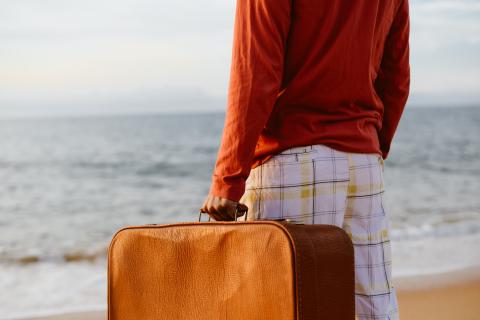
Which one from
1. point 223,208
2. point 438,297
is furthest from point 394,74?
point 438,297

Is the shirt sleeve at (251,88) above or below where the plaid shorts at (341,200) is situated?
above

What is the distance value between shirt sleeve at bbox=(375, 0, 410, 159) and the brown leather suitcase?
0.60 metres

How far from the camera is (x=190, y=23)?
24.5 metres

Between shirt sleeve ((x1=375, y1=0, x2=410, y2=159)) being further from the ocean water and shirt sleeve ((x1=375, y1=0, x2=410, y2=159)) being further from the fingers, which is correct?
the ocean water

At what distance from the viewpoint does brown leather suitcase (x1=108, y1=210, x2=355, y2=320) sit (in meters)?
1.46

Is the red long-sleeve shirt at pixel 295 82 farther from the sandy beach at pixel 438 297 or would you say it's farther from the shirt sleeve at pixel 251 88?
the sandy beach at pixel 438 297

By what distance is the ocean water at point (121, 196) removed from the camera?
529cm

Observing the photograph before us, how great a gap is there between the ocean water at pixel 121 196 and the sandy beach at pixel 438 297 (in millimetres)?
246

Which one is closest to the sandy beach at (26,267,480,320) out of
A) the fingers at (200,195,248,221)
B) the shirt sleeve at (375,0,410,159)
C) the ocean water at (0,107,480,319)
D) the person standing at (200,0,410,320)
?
the ocean water at (0,107,480,319)

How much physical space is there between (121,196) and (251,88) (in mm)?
11581

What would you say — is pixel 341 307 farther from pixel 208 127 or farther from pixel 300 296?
pixel 208 127

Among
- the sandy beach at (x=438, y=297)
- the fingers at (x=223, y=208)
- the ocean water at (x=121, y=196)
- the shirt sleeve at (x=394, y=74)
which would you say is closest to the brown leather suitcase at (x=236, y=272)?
the fingers at (x=223, y=208)

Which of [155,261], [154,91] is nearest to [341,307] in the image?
[155,261]

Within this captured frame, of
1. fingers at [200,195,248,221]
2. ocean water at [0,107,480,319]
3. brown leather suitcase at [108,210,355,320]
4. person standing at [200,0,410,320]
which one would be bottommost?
ocean water at [0,107,480,319]
